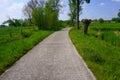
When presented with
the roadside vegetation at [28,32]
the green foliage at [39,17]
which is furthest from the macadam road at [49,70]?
the green foliage at [39,17]

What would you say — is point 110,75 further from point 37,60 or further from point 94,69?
point 37,60

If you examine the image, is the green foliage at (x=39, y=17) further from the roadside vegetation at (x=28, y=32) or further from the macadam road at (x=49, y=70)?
the macadam road at (x=49, y=70)

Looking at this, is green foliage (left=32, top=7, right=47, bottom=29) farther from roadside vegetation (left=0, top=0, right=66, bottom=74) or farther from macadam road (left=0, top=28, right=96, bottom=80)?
macadam road (left=0, top=28, right=96, bottom=80)

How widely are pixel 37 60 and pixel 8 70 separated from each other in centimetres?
245

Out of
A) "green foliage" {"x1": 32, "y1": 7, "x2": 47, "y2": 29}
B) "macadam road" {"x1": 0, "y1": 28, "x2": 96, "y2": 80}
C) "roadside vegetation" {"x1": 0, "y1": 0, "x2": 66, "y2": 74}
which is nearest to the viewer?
"macadam road" {"x1": 0, "y1": 28, "x2": 96, "y2": 80}

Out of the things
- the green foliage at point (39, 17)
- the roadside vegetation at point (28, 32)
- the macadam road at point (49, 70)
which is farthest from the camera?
the green foliage at point (39, 17)

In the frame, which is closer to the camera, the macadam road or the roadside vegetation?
the macadam road

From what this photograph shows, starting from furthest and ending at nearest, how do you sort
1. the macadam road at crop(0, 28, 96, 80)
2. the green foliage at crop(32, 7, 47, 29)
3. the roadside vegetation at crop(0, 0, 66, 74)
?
the green foliage at crop(32, 7, 47, 29) → the roadside vegetation at crop(0, 0, 66, 74) → the macadam road at crop(0, 28, 96, 80)

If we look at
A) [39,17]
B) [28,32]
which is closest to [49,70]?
[28,32]

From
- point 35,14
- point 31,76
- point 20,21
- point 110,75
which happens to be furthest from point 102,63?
point 20,21

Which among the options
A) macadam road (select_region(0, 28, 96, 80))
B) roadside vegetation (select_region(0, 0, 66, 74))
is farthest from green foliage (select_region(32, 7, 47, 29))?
macadam road (select_region(0, 28, 96, 80))

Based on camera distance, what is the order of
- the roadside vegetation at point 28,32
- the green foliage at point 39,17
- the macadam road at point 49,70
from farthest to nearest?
the green foliage at point 39,17
the roadside vegetation at point 28,32
the macadam road at point 49,70

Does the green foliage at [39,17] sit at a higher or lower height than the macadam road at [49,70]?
lower

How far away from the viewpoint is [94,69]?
10812mm
